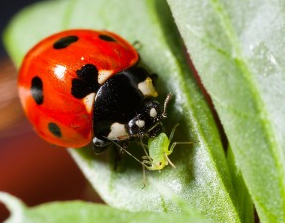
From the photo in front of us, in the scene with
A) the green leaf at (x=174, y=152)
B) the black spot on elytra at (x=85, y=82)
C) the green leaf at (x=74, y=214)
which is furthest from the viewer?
the black spot on elytra at (x=85, y=82)

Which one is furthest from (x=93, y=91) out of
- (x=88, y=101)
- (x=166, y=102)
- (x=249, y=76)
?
(x=249, y=76)

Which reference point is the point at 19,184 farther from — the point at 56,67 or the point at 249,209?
the point at 249,209

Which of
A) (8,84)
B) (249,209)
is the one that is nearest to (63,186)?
(8,84)

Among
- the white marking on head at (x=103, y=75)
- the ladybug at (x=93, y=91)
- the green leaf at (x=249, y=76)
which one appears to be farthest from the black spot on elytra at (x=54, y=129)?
the green leaf at (x=249, y=76)

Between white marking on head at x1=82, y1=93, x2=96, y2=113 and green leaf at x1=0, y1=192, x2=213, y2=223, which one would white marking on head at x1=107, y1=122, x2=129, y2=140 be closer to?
white marking on head at x1=82, y1=93, x2=96, y2=113

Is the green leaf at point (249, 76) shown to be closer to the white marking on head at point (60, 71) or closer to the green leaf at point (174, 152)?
the green leaf at point (174, 152)
